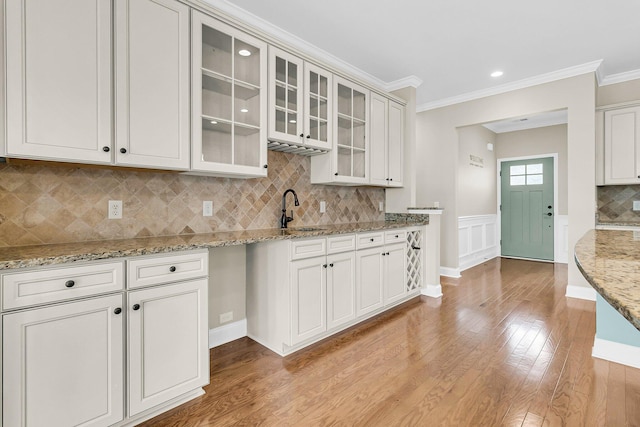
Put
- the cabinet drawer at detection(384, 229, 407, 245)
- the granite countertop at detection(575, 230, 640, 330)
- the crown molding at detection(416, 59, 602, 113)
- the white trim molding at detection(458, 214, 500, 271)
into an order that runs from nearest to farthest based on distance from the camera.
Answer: the granite countertop at detection(575, 230, 640, 330) → the cabinet drawer at detection(384, 229, 407, 245) → the crown molding at detection(416, 59, 602, 113) → the white trim molding at detection(458, 214, 500, 271)

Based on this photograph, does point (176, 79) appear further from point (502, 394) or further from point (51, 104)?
point (502, 394)

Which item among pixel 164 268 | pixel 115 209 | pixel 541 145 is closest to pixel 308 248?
pixel 164 268

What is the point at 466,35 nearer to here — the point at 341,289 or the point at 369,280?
the point at 369,280

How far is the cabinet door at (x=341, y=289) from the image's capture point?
272 centimetres

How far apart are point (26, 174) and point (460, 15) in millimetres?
3352

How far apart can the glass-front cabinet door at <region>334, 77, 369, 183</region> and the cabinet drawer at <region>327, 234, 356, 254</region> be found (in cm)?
69

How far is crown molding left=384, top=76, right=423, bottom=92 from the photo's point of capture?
406cm

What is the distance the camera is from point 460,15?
2.79 meters

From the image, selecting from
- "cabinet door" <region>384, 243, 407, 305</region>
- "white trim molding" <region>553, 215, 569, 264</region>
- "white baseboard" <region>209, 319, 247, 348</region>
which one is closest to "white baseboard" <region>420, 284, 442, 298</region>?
"cabinet door" <region>384, 243, 407, 305</region>

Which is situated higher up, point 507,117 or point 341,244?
point 507,117

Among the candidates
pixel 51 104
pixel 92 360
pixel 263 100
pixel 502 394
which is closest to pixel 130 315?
pixel 92 360

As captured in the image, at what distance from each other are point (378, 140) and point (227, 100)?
6.13ft

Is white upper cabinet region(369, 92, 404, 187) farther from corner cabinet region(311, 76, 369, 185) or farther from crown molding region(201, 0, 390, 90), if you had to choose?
crown molding region(201, 0, 390, 90)

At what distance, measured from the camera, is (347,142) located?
337 cm
